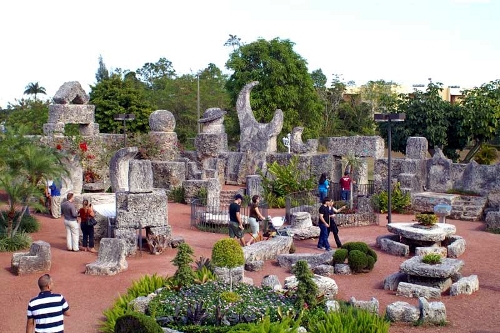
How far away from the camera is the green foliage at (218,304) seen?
32.7ft

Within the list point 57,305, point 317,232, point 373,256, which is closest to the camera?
point 57,305

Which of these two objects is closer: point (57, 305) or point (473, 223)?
point (57, 305)

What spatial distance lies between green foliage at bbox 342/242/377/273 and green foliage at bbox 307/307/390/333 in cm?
416

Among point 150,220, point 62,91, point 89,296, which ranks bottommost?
point 89,296

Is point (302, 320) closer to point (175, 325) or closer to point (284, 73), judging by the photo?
point (175, 325)

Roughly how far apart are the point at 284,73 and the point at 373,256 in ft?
84.2

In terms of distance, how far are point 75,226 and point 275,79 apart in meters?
24.7

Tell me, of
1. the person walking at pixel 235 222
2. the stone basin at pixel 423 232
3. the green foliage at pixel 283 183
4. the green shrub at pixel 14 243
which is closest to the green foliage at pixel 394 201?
the green foliage at pixel 283 183

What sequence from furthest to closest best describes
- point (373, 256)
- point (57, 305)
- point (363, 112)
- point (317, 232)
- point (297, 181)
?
point (363, 112) → point (297, 181) → point (317, 232) → point (373, 256) → point (57, 305)

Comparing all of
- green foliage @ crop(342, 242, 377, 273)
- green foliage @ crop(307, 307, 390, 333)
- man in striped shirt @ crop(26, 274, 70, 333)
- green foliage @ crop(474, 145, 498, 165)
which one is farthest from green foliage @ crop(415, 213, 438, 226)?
green foliage @ crop(474, 145, 498, 165)

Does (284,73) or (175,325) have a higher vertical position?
(284,73)

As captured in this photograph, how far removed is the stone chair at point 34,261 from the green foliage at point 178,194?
10.8 meters

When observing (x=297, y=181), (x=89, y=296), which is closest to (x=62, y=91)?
(x=297, y=181)

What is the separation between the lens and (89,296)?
12.6 m
